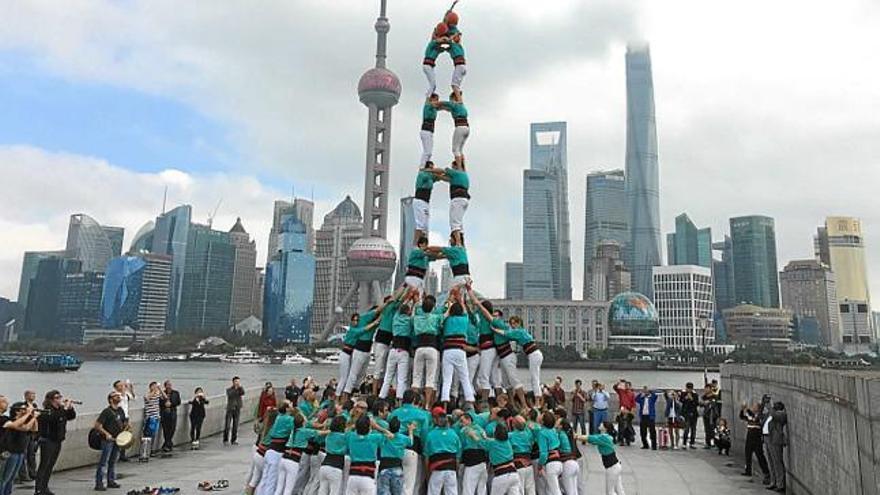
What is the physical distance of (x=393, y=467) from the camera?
9.70 meters

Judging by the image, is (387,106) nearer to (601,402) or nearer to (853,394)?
(601,402)

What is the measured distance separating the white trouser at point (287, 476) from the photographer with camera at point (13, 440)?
4720 millimetres

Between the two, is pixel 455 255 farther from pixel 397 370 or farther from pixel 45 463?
pixel 45 463

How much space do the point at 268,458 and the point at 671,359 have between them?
14400cm

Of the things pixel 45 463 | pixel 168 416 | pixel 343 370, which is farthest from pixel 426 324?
pixel 168 416

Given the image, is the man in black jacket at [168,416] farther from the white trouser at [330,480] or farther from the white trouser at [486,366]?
the white trouser at [330,480]

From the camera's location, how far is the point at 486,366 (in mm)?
13750

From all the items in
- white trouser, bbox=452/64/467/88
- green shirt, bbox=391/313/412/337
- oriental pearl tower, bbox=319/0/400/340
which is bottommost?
green shirt, bbox=391/313/412/337

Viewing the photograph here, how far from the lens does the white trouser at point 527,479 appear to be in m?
10.3

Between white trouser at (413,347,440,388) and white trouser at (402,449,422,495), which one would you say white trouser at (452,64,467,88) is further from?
white trouser at (402,449,422,495)

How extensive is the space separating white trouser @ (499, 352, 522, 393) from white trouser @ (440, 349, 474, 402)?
54.0 inches

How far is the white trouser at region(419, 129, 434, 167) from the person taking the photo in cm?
1623

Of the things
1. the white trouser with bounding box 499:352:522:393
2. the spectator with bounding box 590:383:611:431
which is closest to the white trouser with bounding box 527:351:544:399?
the white trouser with bounding box 499:352:522:393

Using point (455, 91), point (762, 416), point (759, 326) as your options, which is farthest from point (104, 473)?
point (759, 326)
